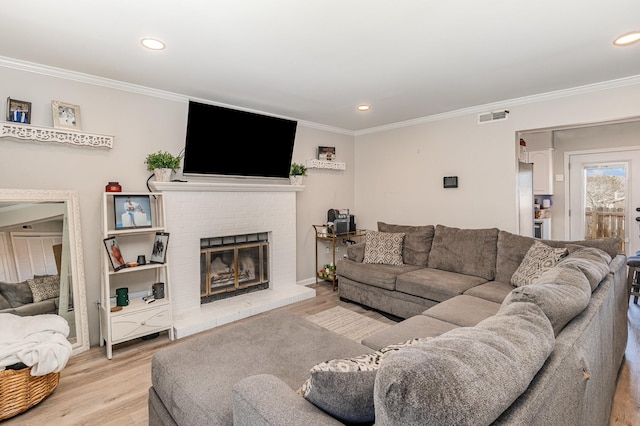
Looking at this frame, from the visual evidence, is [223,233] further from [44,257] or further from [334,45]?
[334,45]

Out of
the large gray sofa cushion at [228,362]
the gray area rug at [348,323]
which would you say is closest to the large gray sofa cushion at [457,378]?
the large gray sofa cushion at [228,362]

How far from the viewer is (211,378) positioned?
Result: 4.95 feet

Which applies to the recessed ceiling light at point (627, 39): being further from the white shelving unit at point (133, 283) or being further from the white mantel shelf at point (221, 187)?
the white shelving unit at point (133, 283)

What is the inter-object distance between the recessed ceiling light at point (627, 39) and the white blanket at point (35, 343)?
4.33 metres

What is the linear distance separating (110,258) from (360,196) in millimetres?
3635

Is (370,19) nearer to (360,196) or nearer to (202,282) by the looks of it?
(202,282)

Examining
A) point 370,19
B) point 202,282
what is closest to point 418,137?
point 370,19

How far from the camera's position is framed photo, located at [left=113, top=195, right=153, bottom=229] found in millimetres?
2934

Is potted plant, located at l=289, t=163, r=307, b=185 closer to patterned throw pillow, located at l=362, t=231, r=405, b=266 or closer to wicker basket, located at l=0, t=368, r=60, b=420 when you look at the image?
patterned throw pillow, located at l=362, t=231, r=405, b=266

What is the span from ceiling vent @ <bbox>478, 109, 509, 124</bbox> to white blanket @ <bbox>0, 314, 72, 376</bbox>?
451 centimetres

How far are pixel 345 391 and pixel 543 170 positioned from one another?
612cm

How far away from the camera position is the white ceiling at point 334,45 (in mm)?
1856

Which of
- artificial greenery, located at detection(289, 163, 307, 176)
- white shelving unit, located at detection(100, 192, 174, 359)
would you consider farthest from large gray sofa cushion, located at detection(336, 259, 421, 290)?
white shelving unit, located at detection(100, 192, 174, 359)

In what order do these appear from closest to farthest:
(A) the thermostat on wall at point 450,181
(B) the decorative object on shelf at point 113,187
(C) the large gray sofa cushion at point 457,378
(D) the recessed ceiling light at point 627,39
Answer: (C) the large gray sofa cushion at point 457,378, (D) the recessed ceiling light at point 627,39, (B) the decorative object on shelf at point 113,187, (A) the thermostat on wall at point 450,181
